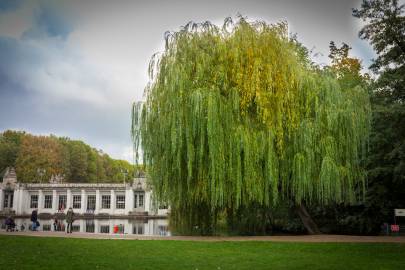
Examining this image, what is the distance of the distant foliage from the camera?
69.8 m

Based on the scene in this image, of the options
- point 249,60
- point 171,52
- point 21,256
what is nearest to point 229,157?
point 249,60

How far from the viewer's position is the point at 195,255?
39.7 feet

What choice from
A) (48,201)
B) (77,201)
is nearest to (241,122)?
(77,201)

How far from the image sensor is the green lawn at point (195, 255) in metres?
10.3

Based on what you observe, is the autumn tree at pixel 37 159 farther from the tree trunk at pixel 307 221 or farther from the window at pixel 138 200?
the tree trunk at pixel 307 221

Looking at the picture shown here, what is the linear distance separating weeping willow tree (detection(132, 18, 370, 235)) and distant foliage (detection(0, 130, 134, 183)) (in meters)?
58.3

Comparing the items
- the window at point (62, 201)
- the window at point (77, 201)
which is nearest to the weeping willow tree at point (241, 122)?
the window at point (77, 201)

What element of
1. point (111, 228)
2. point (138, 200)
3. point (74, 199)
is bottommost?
point (111, 228)

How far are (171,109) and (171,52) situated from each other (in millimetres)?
2695

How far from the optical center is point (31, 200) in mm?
66500

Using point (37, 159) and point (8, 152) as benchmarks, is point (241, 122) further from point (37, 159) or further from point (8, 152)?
point (8, 152)

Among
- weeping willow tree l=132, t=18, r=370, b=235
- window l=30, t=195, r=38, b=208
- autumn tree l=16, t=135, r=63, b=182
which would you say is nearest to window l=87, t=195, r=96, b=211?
window l=30, t=195, r=38, b=208

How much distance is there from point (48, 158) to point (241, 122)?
2385 inches

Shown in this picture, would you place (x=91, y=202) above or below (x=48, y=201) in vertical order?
below
